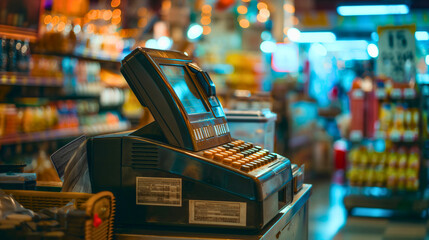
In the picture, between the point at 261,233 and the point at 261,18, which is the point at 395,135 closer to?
the point at 261,18

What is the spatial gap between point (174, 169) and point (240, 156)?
9.2 inches

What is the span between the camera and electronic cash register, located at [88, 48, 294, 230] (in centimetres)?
158

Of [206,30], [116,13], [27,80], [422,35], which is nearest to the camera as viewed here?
[27,80]

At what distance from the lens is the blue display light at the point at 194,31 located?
925 centimetres

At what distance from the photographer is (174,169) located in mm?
1620

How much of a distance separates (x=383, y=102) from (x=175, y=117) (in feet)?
18.9

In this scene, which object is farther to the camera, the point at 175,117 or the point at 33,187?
the point at 33,187

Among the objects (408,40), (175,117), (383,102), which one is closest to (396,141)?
(383,102)

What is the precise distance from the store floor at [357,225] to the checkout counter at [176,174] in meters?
3.89

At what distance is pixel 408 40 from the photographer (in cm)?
659

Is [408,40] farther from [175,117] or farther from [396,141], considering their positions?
[175,117]

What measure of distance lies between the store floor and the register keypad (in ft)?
12.1

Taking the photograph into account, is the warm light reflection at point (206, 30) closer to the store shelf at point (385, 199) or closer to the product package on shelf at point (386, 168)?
the product package on shelf at point (386, 168)

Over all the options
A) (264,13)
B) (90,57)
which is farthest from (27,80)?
(264,13)
